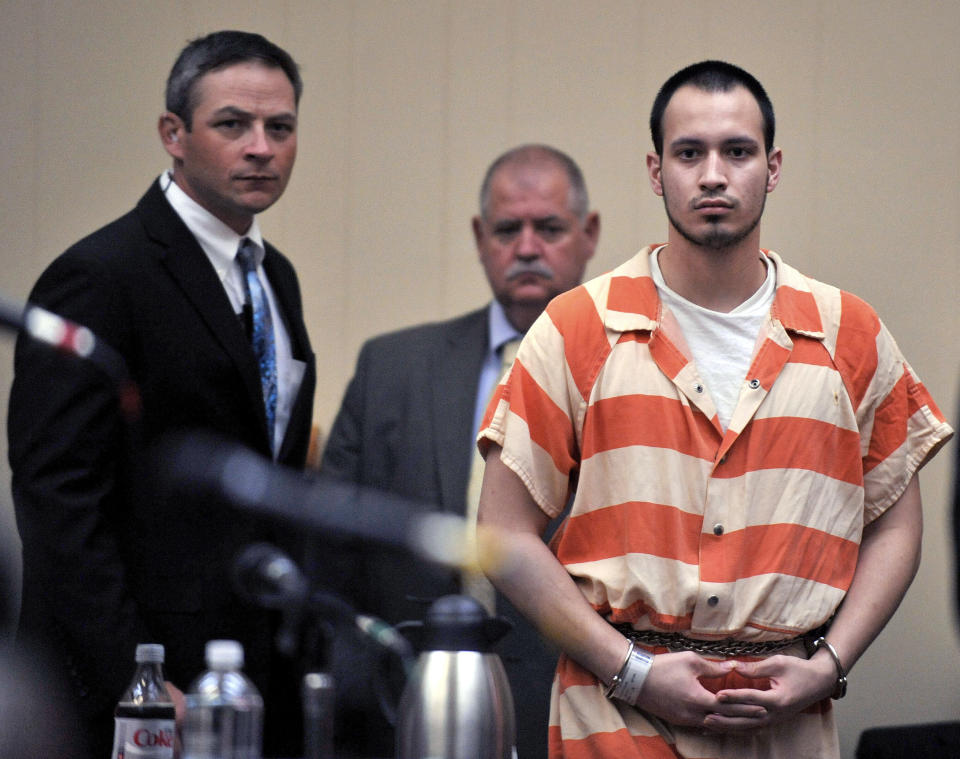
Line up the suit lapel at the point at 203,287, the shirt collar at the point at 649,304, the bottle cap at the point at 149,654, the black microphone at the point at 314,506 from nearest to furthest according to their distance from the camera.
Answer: the black microphone at the point at 314,506 < the bottle cap at the point at 149,654 < the shirt collar at the point at 649,304 < the suit lapel at the point at 203,287

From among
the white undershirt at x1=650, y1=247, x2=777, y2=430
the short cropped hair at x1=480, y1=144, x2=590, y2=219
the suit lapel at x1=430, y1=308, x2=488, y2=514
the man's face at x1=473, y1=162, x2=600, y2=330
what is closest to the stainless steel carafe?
the white undershirt at x1=650, y1=247, x2=777, y2=430

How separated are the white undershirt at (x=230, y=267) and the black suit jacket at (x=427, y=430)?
38 centimetres

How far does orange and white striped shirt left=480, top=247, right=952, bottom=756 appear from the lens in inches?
71.6

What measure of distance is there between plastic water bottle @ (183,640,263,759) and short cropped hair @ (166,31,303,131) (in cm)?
122

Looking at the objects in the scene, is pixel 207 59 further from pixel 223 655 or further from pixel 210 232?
pixel 223 655

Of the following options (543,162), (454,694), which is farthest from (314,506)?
(543,162)

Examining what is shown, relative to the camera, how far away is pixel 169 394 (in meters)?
2.28

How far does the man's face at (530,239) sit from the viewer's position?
9.56ft

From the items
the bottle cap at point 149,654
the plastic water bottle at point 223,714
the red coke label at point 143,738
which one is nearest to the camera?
the plastic water bottle at point 223,714

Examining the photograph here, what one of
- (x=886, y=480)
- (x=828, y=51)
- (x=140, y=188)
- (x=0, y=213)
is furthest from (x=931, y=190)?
(x=0, y=213)

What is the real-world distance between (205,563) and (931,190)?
6.57 feet

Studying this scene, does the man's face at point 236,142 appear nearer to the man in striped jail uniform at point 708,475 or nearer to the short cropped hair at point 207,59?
the short cropped hair at point 207,59

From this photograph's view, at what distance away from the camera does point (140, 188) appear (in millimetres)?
3469

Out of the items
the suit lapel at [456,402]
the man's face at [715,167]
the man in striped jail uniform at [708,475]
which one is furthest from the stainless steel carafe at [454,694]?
the suit lapel at [456,402]
